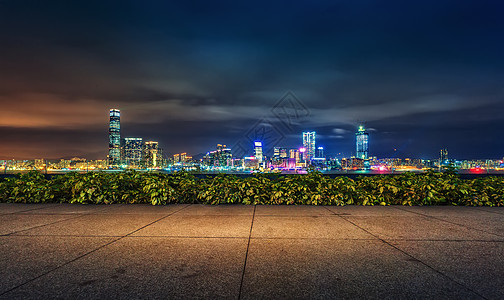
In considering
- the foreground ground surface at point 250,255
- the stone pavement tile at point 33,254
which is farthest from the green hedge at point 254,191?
the stone pavement tile at point 33,254

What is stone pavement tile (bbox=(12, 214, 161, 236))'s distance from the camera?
204 inches

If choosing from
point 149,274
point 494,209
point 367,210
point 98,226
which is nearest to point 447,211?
point 494,209

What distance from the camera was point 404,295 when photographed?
282 cm

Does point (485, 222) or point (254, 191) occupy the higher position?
point (254, 191)

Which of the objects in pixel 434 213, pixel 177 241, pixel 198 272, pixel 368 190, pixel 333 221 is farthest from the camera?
pixel 368 190

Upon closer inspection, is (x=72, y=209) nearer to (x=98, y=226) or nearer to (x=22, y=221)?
(x=22, y=221)

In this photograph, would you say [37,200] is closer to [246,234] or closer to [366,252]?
[246,234]

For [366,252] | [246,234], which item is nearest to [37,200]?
[246,234]

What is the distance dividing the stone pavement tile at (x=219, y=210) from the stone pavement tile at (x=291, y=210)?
33 centimetres

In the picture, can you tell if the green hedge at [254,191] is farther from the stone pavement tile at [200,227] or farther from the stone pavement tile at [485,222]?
the stone pavement tile at [200,227]

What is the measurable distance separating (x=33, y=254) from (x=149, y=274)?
6.93ft

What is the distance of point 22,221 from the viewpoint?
19.9 feet

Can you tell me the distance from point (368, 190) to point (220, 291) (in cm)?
775

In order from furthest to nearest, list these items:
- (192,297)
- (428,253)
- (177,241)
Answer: (177,241) < (428,253) < (192,297)
